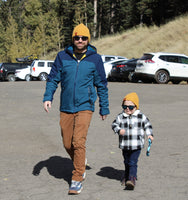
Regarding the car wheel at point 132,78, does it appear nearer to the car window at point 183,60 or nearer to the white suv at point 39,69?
the car window at point 183,60

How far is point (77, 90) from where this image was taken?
482cm

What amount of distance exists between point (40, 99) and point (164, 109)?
5.19m

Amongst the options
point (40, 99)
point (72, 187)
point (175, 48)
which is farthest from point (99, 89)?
point (175, 48)

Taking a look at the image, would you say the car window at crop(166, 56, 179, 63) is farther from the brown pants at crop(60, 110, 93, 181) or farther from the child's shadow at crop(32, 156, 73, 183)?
the brown pants at crop(60, 110, 93, 181)

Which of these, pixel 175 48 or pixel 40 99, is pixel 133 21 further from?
pixel 40 99

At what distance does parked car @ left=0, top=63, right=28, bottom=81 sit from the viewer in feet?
104

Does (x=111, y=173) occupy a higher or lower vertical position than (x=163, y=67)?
lower

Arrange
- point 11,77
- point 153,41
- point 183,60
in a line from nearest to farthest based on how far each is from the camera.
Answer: point 183,60, point 11,77, point 153,41

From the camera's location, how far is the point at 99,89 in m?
5.07

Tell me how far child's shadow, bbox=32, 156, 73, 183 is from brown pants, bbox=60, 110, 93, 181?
52 cm

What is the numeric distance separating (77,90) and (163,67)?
18.5 meters

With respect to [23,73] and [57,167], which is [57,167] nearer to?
[57,167]

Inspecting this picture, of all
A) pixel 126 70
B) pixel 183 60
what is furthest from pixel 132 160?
pixel 126 70

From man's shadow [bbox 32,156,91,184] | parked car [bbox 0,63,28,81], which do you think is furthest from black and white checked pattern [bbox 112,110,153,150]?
parked car [bbox 0,63,28,81]
